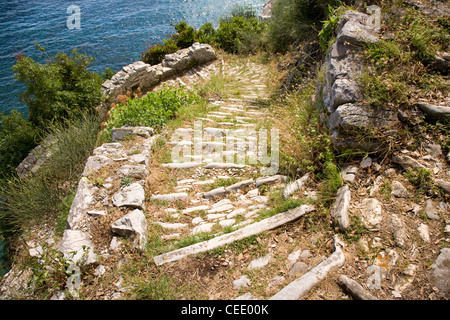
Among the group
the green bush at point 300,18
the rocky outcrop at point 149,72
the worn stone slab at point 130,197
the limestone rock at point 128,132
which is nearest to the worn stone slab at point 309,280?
the worn stone slab at point 130,197

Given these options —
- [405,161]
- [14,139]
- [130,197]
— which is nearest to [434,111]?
[405,161]

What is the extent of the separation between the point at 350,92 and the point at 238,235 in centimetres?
258

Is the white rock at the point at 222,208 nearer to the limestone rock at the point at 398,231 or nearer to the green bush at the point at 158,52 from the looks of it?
the limestone rock at the point at 398,231

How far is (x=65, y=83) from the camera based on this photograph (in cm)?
898

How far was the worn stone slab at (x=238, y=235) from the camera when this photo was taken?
9.52 ft

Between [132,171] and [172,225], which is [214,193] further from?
[132,171]

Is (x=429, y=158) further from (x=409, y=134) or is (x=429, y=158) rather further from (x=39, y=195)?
(x=39, y=195)

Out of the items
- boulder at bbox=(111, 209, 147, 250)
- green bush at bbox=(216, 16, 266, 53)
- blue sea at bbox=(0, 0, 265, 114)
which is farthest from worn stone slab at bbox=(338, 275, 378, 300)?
blue sea at bbox=(0, 0, 265, 114)

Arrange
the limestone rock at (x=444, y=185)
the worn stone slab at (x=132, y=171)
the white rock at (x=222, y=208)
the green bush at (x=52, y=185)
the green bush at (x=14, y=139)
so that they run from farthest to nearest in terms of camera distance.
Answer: the green bush at (x=14, y=139) < the green bush at (x=52, y=185) < the worn stone slab at (x=132, y=171) < the white rock at (x=222, y=208) < the limestone rock at (x=444, y=185)

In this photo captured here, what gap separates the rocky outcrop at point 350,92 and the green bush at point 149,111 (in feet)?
11.9

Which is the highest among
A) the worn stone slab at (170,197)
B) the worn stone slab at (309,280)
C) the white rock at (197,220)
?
the worn stone slab at (309,280)

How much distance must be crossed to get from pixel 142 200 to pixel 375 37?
4438 mm

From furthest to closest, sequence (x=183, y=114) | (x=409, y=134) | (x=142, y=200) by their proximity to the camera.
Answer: (x=183, y=114) < (x=142, y=200) < (x=409, y=134)
